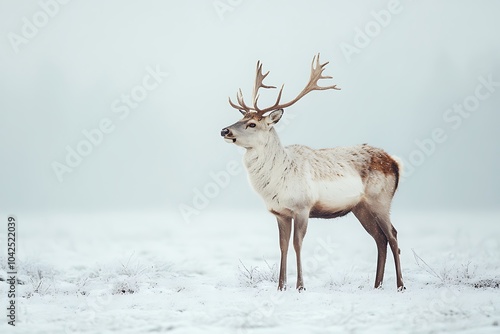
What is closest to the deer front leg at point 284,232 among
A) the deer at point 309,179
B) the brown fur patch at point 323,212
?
the deer at point 309,179

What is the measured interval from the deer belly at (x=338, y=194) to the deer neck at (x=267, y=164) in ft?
2.14

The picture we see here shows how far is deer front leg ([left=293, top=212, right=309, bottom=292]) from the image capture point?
9039mm

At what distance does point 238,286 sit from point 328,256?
5.15 metres

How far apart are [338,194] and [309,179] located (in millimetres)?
564

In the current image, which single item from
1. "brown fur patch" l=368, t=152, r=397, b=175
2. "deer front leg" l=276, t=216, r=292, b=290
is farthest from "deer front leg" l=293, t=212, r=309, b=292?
"brown fur patch" l=368, t=152, r=397, b=175

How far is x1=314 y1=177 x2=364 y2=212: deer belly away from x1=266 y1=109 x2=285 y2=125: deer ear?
1.18m

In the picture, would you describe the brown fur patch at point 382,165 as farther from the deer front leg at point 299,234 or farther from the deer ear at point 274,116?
the deer ear at point 274,116

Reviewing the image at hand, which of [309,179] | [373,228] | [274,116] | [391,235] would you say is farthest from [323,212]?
[274,116]

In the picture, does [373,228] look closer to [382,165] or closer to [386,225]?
[386,225]

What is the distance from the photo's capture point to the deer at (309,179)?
30.6 ft

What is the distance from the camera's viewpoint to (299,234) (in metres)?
9.13

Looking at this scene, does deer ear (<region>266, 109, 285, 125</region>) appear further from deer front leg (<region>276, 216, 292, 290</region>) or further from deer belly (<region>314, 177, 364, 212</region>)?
deer front leg (<region>276, 216, 292, 290</region>)

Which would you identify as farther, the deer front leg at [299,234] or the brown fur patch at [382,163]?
the brown fur patch at [382,163]

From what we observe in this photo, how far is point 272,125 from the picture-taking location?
31.8ft
